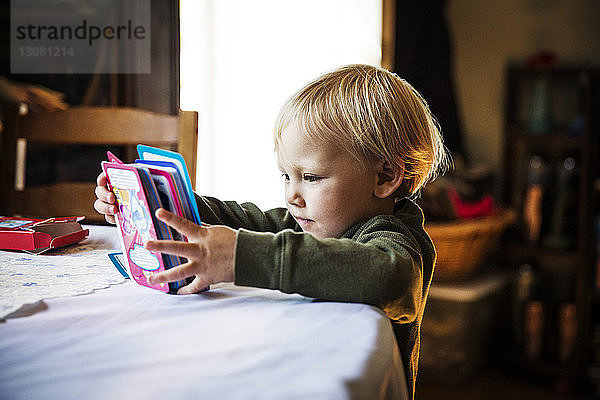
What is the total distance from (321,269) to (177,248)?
152mm

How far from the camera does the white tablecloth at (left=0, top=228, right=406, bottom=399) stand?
458 millimetres

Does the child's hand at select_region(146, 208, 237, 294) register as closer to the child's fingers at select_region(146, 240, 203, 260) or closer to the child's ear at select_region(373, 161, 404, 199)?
the child's fingers at select_region(146, 240, 203, 260)

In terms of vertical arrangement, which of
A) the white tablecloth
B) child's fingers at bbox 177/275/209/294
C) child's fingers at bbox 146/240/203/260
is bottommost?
the white tablecloth

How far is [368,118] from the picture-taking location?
818 mm

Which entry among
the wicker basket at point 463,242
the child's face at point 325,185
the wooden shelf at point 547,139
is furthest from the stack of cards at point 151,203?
the wooden shelf at point 547,139

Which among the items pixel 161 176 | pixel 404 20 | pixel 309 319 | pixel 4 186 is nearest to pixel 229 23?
pixel 404 20

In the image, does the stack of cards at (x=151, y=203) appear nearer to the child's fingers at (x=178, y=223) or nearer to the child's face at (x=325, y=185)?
the child's fingers at (x=178, y=223)

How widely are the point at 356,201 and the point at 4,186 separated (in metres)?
0.92

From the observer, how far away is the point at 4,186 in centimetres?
140

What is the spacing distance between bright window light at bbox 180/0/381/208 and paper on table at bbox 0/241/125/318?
1236mm

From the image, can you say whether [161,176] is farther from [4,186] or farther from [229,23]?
[229,23]

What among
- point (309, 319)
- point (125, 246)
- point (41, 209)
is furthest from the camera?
point (41, 209)

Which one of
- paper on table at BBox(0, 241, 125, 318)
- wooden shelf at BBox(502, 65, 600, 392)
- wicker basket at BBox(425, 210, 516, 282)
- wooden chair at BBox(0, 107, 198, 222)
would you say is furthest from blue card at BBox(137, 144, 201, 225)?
wooden shelf at BBox(502, 65, 600, 392)

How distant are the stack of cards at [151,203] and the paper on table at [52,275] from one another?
0.05 m
